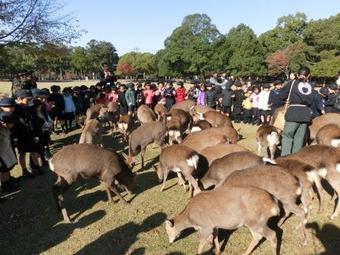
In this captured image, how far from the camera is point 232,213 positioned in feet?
16.2

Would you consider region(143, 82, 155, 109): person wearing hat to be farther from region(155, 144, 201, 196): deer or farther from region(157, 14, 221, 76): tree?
region(157, 14, 221, 76): tree

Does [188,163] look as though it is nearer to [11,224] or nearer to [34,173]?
[11,224]

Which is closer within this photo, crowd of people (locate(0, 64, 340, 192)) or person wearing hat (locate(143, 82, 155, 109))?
crowd of people (locate(0, 64, 340, 192))

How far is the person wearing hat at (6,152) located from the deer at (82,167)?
1182 millimetres

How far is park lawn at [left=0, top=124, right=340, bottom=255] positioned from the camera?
18.6 feet

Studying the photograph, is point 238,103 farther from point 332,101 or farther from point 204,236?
point 204,236

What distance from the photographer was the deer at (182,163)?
7270mm

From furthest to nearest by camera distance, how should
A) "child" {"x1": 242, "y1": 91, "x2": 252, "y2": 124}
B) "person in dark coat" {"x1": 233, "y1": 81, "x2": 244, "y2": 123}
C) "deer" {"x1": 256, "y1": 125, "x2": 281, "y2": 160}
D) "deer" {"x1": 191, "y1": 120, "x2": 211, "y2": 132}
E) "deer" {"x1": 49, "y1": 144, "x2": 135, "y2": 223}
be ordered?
"person in dark coat" {"x1": 233, "y1": 81, "x2": 244, "y2": 123}, "child" {"x1": 242, "y1": 91, "x2": 252, "y2": 124}, "deer" {"x1": 191, "y1": 120, "x2": 211, "y2": 132}, "deer" {"x1": 256, "y1": 125, "x2": 281, "y2": 160}, "deer" {"x1": 49, "y1": 144, "x2": 135, "y2": 223}

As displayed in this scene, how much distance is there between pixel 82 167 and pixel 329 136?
499 centimetres

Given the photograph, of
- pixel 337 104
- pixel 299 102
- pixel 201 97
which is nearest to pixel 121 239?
pixel 299 102

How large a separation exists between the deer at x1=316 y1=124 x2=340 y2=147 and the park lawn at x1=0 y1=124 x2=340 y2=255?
59.1 inches

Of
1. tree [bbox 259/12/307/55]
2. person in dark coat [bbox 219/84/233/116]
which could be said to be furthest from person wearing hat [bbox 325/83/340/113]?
tree [bbox 259/12/307/55]

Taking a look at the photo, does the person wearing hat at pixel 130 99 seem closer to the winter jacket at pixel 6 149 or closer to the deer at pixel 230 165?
the winter jacket at pixel 6 149

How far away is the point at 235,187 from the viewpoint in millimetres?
5098
